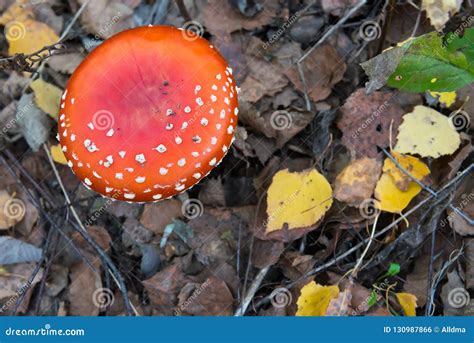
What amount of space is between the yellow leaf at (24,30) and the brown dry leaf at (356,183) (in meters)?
2.38

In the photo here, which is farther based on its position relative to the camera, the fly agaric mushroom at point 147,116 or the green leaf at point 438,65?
the fly agaric mushroom at point 147,116

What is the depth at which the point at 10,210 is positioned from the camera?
3.75 metres

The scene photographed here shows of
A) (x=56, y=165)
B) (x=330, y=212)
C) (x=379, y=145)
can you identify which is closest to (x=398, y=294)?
(x=330, y=212)

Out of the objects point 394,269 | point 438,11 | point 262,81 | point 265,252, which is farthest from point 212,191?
point 438,11

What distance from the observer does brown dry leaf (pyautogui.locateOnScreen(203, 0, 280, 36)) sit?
3.77 meters

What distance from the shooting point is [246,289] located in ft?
11.8

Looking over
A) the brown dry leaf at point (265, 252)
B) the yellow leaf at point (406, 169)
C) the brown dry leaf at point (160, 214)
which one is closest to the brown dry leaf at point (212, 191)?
the brown dry leaf at point (160, 214)

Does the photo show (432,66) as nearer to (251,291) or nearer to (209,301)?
(251,291)

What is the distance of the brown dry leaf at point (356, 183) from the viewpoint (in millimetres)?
3420

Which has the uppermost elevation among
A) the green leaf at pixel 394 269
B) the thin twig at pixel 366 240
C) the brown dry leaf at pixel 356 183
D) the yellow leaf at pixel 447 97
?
the yellow leaf at pixel 447 97

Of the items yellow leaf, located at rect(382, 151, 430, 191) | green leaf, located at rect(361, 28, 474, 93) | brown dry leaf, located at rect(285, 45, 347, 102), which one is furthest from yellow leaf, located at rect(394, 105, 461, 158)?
green leaf, located at rect(361, 28, 474, 93)

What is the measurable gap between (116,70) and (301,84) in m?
1.44

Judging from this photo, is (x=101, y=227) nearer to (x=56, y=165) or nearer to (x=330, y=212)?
(x=56, y=165)

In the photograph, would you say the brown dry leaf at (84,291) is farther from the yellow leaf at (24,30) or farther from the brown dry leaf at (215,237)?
the yellow leaf at (24,30)
